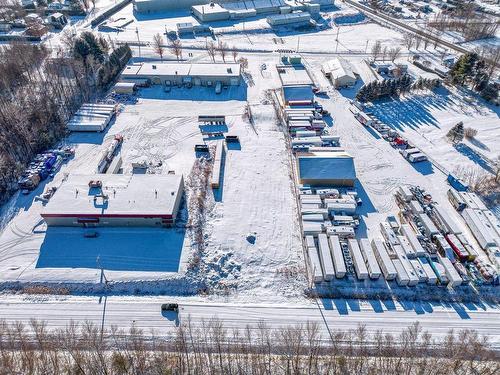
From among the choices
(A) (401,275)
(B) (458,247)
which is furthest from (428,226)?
(A) (401,275)

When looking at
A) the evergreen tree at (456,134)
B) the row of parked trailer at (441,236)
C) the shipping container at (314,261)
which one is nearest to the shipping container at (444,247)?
the row of parked trailer at (441,236)

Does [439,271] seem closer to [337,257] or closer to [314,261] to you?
[337,257]

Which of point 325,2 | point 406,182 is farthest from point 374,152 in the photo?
point 325,2

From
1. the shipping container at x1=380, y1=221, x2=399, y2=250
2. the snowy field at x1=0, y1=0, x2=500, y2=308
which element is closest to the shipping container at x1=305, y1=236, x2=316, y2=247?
the snowy field at x1=0, y1=0, x2=500, y2=308

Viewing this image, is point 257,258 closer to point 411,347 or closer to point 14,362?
point 411,347

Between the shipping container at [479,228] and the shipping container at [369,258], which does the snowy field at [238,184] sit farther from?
the shipping container at [369,258]
